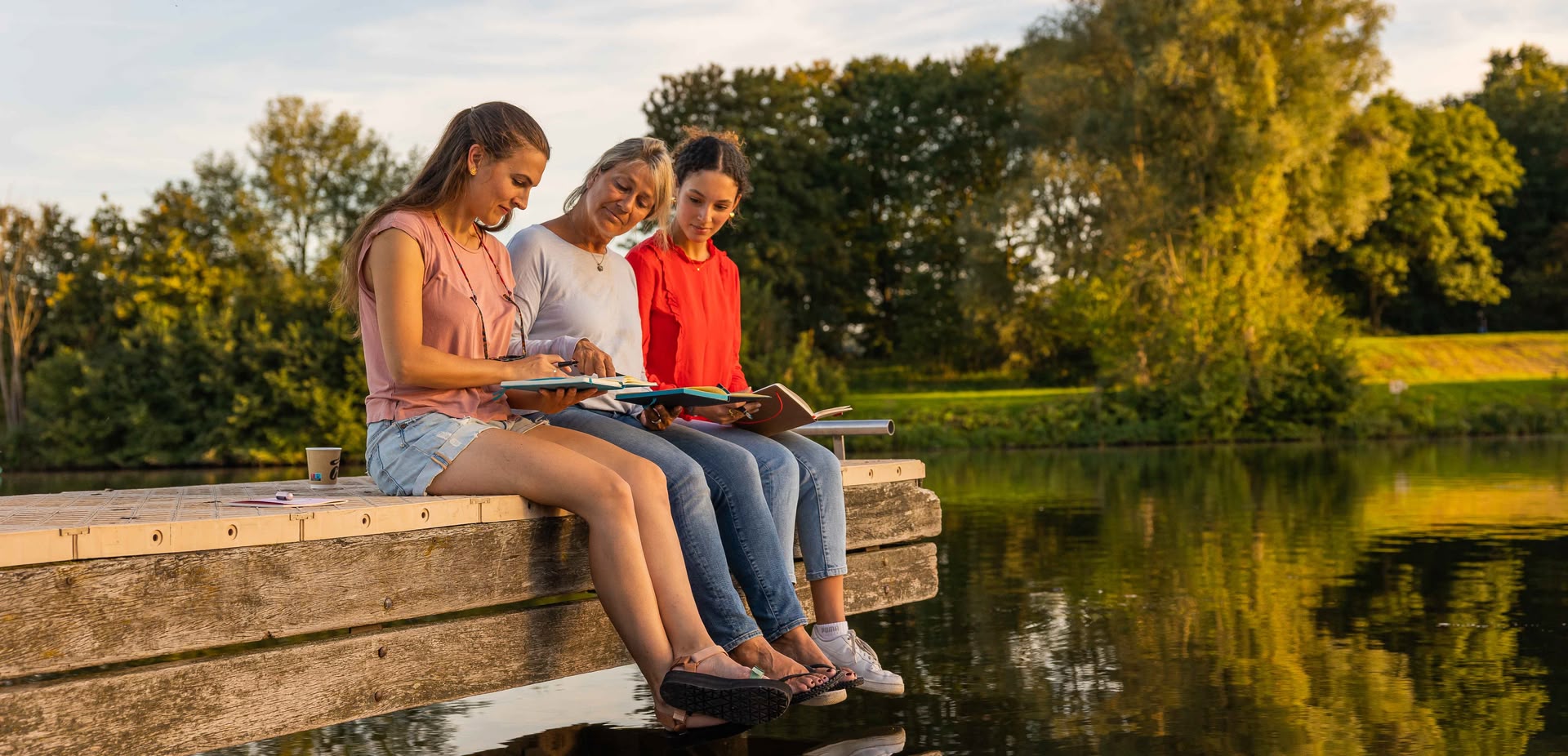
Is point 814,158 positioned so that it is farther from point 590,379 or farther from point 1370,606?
point 590,379

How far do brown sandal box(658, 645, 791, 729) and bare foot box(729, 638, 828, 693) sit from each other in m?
0.18

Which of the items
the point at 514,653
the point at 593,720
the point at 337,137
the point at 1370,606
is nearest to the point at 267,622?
the point at 514,653

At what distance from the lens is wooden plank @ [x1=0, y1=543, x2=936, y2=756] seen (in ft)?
9.30

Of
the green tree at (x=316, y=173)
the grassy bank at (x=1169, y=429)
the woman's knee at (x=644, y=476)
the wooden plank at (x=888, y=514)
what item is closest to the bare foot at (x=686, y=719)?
the woman's knee at (x=644, y=476)

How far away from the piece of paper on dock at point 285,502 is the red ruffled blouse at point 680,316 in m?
1.33

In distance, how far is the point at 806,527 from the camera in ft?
14.5

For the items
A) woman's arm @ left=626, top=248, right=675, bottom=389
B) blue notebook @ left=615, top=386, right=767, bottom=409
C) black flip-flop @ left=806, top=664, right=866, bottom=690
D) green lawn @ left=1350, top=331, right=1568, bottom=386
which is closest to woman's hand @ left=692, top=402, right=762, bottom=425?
blue notebook @ left=615, top=386, right=767, bottom=409

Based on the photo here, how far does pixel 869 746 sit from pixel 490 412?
140 centimetres

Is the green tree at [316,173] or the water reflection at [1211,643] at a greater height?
the green tree at [316,173]

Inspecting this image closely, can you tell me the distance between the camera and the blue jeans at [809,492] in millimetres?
4238

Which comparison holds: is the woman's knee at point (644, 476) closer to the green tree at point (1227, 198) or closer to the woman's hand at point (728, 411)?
the woman's hand at point (728, 411)

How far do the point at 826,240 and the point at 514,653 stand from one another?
37801 millimetres

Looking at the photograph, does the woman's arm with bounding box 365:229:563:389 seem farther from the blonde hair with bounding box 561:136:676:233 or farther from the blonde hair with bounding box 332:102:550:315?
the blonde hair with bounding box 561:136:676:233

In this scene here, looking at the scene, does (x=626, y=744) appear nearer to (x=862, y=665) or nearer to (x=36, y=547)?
(x=862, y=665)
